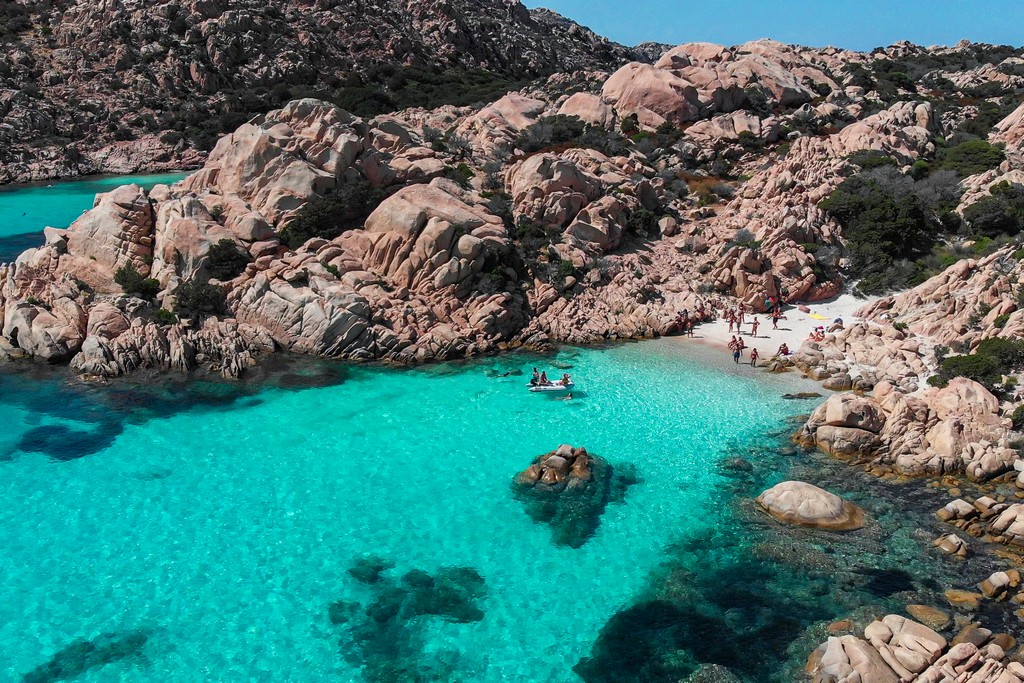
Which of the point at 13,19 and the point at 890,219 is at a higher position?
the point at 13,19

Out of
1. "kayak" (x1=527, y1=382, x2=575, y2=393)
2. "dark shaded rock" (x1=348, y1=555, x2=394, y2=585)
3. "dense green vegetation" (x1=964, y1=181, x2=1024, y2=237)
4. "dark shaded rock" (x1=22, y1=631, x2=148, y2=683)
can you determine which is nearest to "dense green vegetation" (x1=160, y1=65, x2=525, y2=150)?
"dense green vegetation" (x1=964, y1=181, x2=1024, y2=237)

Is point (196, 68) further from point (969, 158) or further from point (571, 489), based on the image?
point (571, 489)

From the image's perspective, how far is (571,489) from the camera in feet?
78.8

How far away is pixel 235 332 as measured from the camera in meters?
35.1

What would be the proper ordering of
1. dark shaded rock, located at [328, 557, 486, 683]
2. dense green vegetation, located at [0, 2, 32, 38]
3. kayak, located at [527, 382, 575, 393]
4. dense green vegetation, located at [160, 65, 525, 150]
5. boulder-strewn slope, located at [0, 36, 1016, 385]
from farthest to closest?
dense green vegetation, located at [0, 2, 32, 38], dense green vegetation, located at [160, 65, 525, 150], boulder-strewn slope, located at [0, 36, 1016, 385], kayak, located at [527, 382, 575, 393], dark shaded rock, located at [328, 557, 486, 683]

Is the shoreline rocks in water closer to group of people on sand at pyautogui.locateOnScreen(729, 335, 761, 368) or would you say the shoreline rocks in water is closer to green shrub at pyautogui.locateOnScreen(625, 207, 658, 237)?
group of people on sand at pyautogui.locateOnScreen(729, 335, 761, 368)

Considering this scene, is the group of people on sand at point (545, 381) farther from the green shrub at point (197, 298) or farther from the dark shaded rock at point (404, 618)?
the green shrub at point (197, 298)

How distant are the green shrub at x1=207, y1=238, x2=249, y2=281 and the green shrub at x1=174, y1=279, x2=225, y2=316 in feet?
3.41

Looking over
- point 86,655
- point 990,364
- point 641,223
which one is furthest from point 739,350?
point 86,655

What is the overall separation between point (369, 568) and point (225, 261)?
2317cm

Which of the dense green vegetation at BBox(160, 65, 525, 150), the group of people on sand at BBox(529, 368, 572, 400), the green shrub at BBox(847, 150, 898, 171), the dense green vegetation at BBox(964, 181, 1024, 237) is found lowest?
the group of people on sand at BBox(529, 368, 572, 400)

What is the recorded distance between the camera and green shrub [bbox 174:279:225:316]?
3516cm

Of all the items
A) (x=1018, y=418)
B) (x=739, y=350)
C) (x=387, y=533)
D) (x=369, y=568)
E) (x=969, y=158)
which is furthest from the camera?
(x=969, y=158)

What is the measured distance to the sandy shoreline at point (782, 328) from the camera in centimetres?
3732
